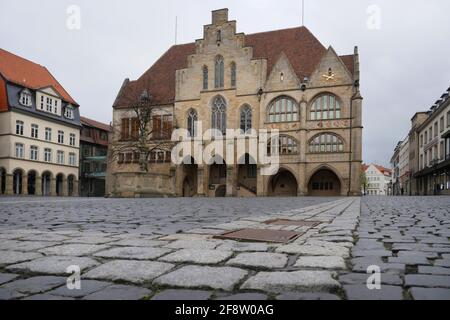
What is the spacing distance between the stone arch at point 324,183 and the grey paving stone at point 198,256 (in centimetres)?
3604

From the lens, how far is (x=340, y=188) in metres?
38.4

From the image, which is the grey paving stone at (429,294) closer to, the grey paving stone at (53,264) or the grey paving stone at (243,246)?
the grey paving stone at (243,246)

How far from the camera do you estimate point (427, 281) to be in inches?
99.0

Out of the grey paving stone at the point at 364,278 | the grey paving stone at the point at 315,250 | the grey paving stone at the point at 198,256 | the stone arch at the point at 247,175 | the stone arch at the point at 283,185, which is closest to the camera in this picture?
the grey paving stone at the point at 364,278

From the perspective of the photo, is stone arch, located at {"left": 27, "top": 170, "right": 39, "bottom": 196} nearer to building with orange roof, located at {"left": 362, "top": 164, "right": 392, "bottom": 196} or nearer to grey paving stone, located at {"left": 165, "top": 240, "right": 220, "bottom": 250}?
grey paving stone, located at {"left": 165, "top": 240, "right": 220, "bottom": 250}

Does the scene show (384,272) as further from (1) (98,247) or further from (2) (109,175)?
(2) (109,175)

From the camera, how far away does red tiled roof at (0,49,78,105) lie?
43.3 meters

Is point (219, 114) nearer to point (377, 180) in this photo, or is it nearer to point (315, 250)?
point (315, 250)

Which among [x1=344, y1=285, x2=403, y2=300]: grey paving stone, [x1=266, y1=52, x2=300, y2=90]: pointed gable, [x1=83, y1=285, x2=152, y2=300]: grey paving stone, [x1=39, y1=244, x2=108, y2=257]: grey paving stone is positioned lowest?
[x1=39, y1=244, x2=108, y2=257]: grey paving stone

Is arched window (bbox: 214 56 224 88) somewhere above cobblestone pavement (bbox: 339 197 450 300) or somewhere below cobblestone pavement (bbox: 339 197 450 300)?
above

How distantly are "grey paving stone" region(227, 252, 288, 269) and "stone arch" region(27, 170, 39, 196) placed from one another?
148ft

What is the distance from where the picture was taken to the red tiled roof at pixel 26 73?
43.3m

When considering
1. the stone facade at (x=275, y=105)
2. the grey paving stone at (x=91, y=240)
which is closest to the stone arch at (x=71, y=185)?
the stone facade at (x=275, y=105)

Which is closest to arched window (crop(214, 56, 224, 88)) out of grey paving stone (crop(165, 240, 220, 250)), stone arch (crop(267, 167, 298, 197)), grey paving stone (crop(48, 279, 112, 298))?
stone arch (crop(267, 167, 298, 197))
